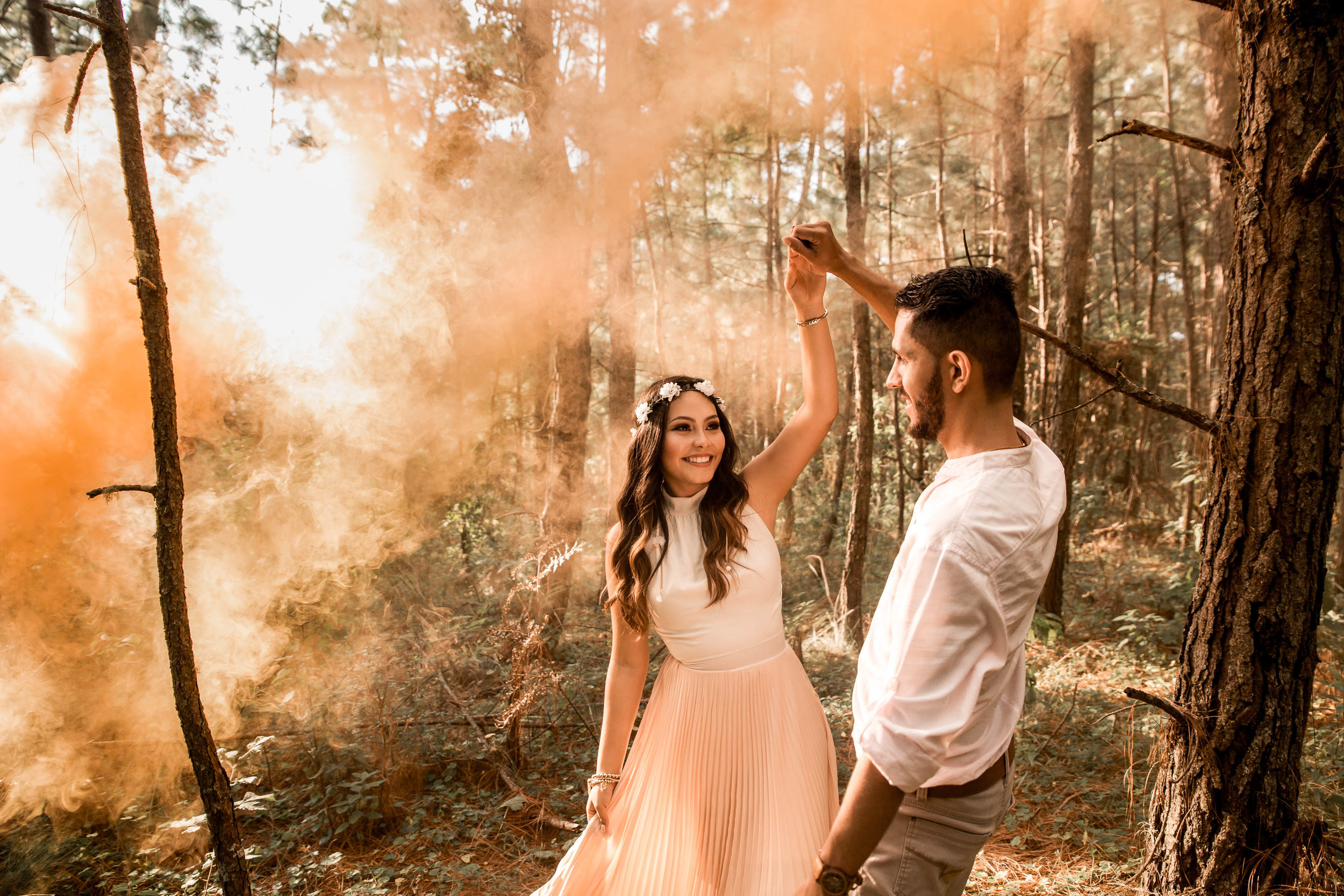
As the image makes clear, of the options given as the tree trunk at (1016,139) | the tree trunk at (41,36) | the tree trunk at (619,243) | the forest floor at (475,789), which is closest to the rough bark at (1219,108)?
the tree trunk at (1016,139)

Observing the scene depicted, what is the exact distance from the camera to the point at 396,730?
15.1 feet

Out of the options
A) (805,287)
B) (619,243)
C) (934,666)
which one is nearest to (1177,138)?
(805,287)

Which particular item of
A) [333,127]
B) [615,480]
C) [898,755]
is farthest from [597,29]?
[898,755]

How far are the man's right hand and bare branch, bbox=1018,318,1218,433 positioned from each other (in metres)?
0.57

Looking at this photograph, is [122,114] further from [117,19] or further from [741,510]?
[741,510]

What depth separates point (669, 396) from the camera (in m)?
2.55

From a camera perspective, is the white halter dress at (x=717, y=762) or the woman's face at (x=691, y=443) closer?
the white halter dress at (x=717, y=762)

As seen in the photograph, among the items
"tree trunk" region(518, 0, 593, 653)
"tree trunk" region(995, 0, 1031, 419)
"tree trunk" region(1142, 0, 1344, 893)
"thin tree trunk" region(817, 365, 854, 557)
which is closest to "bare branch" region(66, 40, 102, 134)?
"tree trunk" region(1142, 0, 1344, 893)

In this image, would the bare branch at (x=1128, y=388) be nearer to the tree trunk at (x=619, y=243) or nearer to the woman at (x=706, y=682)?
the woman at (x=706, y=682)

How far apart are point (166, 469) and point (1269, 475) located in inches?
139

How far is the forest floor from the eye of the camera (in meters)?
3.39

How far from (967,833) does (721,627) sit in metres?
1.04

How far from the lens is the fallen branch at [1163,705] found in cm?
185

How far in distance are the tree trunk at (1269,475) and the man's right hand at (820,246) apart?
3.81ft
